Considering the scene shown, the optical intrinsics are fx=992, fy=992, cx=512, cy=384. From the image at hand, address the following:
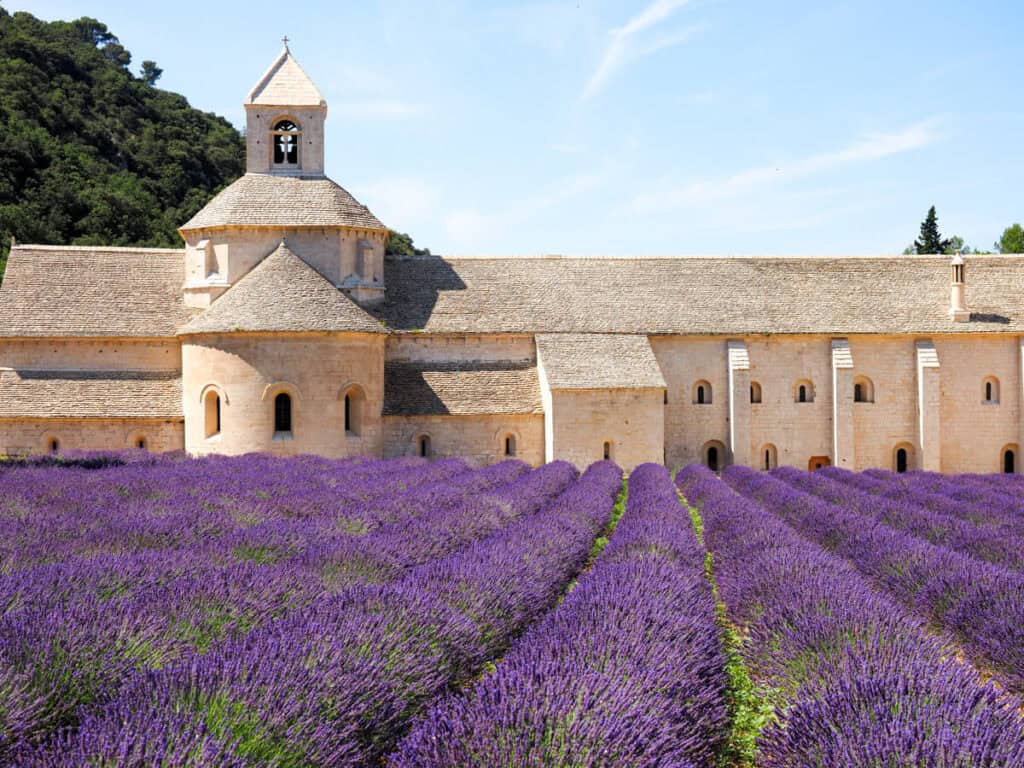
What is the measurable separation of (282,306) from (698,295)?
44.5 feet

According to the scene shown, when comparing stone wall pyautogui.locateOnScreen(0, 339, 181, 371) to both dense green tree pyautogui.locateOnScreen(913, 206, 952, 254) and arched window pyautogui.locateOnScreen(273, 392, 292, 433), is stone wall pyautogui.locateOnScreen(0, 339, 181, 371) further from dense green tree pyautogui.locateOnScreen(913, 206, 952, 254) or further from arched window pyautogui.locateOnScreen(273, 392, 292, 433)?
dense green tree pyautogui.locateOnScreen(913, 206, 952, 254)

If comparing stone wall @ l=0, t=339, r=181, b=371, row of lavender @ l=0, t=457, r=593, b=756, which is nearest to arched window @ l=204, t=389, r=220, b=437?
stone wall @ l=0, t=339, r=181, b=371

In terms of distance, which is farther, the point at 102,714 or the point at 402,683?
the point at 402,683

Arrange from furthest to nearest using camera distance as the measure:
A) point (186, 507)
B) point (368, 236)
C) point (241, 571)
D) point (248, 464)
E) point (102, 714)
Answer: point (368, 236)
point (248, 464)
point (186, 507)
point (241, 571)
point (102, 714)

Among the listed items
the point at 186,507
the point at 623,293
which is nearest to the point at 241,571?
the point at 186,507

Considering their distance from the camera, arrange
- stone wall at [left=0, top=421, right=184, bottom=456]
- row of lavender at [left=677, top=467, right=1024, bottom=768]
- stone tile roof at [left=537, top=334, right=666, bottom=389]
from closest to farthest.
→ row of lavender at [left=677, top=467, right=1024, bottom=768]
stone wall at [left=0, top=421, right=184, bottom=456]
stone tile roof at [left=537, top=334, right=666, bottom=389]

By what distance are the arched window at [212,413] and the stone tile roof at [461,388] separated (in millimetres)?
4627

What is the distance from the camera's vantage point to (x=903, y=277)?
3353cm

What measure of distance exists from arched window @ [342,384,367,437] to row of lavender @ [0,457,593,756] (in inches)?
485

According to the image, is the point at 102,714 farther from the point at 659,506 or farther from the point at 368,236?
the point at 368,236

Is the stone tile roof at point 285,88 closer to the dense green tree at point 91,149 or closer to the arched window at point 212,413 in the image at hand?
the arched window at point 212,413

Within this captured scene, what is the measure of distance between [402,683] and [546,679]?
98 centimetres

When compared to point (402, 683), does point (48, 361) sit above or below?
above

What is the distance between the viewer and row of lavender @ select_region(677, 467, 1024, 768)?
426cm
